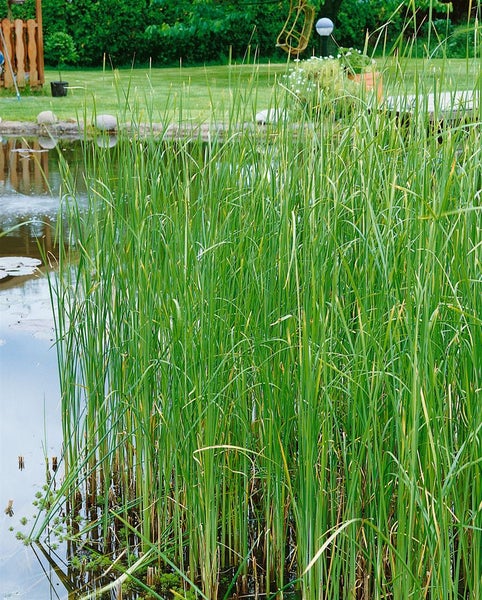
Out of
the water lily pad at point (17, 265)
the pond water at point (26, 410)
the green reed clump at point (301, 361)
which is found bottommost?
the pond water at point (26, 410)

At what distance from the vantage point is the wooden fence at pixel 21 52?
13406 mm

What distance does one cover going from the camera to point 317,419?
1.93m

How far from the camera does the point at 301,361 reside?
191cm

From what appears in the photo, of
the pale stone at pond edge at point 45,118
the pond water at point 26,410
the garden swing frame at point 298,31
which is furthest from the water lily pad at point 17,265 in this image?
the pale stone at pond edge at point 45,118

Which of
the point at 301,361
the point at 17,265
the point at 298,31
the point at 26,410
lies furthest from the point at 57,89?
the point at 301,361

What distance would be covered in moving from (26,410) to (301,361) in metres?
1.85

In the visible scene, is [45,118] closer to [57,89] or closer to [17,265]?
[57,89]

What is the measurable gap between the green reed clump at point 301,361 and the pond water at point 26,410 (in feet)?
0.63

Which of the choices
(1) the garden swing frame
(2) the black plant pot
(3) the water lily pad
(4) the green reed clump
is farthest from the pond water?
(2) the black plant pot

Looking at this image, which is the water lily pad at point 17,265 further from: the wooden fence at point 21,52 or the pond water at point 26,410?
the wooden fence at point 21,52

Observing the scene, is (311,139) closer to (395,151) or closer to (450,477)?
(395,151)

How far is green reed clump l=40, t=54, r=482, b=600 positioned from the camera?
71.1 inches

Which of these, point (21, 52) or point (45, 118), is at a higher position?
point (21, 52)

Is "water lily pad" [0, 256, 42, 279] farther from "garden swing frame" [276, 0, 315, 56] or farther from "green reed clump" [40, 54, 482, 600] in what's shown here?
"green reed clump" [40, 54, 482, 600]
